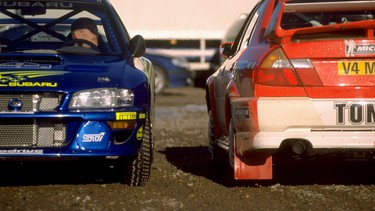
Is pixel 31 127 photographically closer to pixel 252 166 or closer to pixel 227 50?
pixel 252 166

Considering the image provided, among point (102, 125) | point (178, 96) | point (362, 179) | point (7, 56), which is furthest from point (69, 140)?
point (178, 96)

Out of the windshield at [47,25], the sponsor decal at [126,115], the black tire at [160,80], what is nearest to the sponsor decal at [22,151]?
the sponsor decal at [126,115]

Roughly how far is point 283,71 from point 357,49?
1.67 ft

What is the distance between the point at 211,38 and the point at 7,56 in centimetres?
1687

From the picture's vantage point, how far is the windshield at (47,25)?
27.8ft

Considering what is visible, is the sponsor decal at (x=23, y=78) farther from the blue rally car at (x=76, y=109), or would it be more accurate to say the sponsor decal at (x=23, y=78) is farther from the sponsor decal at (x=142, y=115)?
the sponsor decal at (x=142, y=115)

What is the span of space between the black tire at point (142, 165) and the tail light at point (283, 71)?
40.7 inches

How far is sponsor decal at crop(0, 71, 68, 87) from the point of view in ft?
23.9

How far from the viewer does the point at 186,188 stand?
770cm

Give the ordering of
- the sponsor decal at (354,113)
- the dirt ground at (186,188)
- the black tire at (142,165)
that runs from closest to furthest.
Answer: the dirt ground at (186,188)
the sponsor decal at (354,113)
the black tire at (142,165)

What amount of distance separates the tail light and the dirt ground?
78 centimetres

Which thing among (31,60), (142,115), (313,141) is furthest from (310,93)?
(31,60)

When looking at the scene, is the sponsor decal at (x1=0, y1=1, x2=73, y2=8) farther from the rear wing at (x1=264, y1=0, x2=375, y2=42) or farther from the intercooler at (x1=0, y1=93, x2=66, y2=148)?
the rear wing at (x1=264, y1=0, x2=375, y2=42)

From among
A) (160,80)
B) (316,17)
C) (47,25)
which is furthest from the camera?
(160,80)
